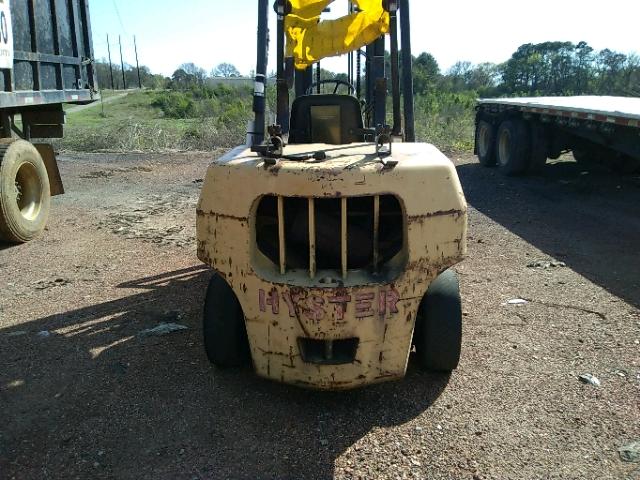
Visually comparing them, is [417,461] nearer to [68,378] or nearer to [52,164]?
[68,378]

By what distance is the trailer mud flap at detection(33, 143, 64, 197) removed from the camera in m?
7.86

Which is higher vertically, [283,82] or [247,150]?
[283,82]

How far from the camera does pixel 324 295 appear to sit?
2.94 metres

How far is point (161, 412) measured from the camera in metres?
3.25

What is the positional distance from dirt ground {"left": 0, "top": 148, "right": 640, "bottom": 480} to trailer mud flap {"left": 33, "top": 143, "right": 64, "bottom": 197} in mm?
2017

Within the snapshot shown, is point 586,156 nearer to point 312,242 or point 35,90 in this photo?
point 35,90

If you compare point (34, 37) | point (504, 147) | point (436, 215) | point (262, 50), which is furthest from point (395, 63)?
point (504, 147)

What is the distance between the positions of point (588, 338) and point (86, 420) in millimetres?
3393

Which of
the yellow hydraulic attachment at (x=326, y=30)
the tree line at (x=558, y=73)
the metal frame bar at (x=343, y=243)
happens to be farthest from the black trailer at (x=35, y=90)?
the tree line at (x=558, y=73)

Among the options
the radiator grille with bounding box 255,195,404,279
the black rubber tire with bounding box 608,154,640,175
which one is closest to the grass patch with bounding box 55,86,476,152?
the black rubber tire with bounding box 608,154,640,175

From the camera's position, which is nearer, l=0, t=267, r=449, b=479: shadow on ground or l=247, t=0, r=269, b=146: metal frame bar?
l=0, t=267, r=449, b=479: shadow on ground

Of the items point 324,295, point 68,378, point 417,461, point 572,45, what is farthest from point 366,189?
point 572,45

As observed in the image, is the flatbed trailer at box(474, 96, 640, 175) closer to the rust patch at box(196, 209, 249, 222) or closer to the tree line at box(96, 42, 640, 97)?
the rust patch at box(196, 209, 249, 222)

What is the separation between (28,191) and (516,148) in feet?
27.5
